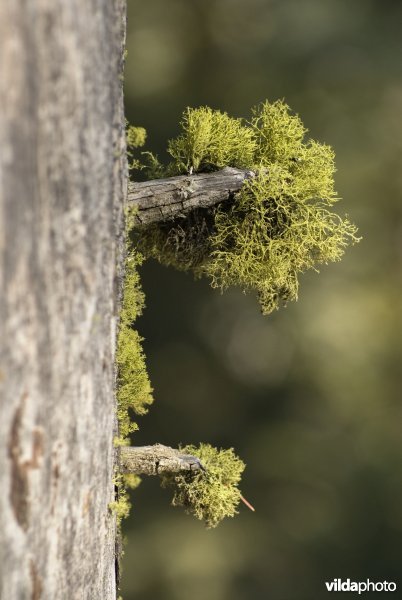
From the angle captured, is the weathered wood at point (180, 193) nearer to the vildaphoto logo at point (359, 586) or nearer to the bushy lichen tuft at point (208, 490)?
the bushy lichen tuft at point (208, 490)

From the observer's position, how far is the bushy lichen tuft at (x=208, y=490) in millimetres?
1200

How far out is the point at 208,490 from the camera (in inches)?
47.4

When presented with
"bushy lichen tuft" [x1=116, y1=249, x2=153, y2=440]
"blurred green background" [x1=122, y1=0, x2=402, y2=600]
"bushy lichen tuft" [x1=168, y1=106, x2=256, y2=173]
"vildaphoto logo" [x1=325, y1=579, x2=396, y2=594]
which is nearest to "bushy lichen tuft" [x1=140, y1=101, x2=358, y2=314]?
"bushy lichen tuft" [x1=168, y1=106, x2=256, y2=173]

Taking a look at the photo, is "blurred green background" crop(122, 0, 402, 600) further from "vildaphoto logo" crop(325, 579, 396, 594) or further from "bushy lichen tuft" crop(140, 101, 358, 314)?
"bushy lichen tuft" crop(140, 101, 358, 314)

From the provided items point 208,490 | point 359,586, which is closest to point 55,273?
point 208,490

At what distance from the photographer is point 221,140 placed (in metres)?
1.12

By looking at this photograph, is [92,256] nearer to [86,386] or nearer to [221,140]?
[86,386]

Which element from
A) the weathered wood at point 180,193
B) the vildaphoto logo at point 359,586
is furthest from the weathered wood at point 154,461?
the vildaphoto logo at point 359,586

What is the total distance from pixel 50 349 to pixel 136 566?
332 centimetres

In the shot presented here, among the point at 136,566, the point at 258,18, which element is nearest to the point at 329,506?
the point at 136,566

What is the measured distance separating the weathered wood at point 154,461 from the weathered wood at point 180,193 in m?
0.38

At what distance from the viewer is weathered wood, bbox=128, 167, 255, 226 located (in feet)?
3.39

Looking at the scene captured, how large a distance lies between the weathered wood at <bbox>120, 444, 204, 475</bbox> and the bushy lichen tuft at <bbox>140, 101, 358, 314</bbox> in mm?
301

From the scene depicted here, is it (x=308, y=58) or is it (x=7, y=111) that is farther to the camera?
(x=308, y=58)
